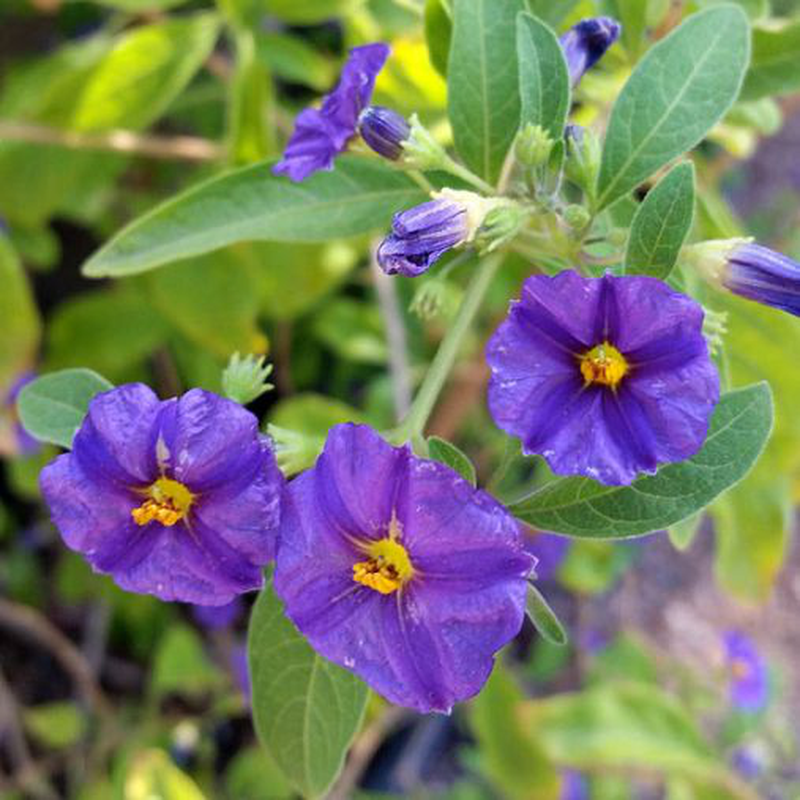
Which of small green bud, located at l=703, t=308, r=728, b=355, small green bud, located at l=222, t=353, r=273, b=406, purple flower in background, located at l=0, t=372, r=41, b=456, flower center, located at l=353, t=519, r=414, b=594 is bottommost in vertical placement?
purple flower in background, located at l=0, t=372, r=41, b=456

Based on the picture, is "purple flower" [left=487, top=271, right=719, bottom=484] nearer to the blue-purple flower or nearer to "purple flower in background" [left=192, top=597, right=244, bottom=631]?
the blue-purple flower

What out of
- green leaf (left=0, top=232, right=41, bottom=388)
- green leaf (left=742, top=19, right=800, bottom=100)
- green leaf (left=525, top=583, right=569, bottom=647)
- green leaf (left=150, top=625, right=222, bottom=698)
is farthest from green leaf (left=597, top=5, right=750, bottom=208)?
green leaf (left=150, top=625, right=222, bottom=698)

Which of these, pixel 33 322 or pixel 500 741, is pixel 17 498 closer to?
pixel 33 322

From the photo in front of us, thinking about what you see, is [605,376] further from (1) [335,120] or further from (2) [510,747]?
(2) [510,747]

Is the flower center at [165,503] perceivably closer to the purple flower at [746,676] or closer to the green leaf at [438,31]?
the green leaf at [438,31]

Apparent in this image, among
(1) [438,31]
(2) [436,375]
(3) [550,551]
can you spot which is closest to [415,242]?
(2) [436,375]

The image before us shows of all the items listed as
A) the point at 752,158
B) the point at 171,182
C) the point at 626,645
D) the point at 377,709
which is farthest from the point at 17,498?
the point at 752,158
